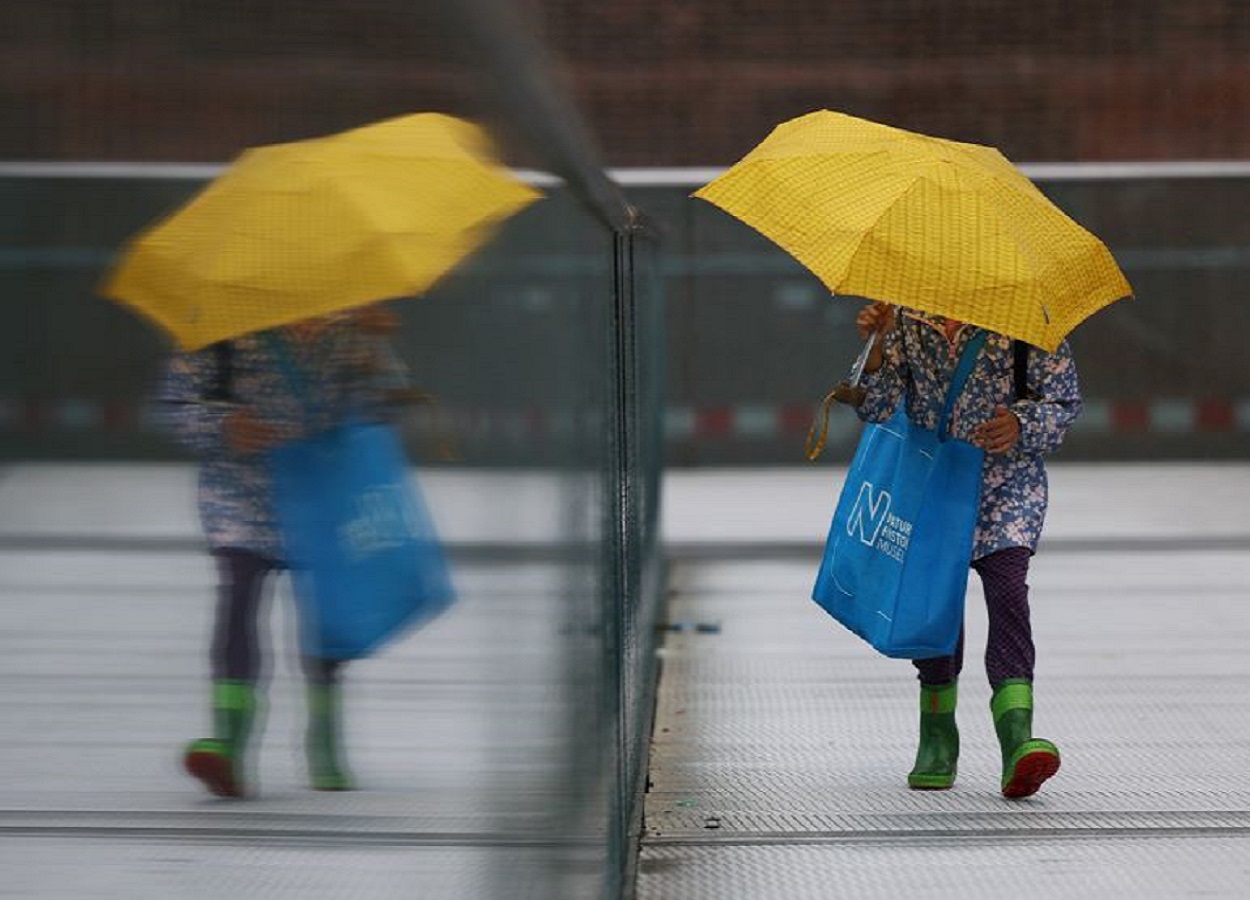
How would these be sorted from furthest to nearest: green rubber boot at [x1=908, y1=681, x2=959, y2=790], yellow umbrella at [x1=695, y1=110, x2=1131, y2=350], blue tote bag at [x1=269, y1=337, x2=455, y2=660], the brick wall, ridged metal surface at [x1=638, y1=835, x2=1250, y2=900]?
the brick wall → green rubber boot at [x1=908, y1=681, x2=959, y2=790] → yellow umbrella at [x1=695, y1=110, x2=1131, y2=350] → ridged metal surface at [x1=638, y1=835, x2=1250, y2=900] → blue tote bag at [x1=269, y1=337, x2=455, y2=660]

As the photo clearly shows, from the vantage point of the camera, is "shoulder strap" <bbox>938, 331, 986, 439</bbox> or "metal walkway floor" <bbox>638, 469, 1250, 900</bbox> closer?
"metal walkway floor" <bbox>638, 469, 1250, 900</bbox>

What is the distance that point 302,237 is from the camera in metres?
1.11

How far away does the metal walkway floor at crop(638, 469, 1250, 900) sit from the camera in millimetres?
4430

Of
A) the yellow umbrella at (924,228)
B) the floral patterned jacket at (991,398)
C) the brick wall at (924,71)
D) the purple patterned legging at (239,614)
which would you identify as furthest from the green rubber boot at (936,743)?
the brick wall at (924,71)

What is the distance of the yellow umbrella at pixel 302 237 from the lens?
35.8 inches

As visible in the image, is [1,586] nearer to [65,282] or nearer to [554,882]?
[65,282]

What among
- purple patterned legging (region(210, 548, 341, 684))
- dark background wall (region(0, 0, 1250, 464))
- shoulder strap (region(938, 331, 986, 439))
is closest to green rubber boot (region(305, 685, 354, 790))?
purple patterned legging (region(210, 548, 341, 684))

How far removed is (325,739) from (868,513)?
3851mm

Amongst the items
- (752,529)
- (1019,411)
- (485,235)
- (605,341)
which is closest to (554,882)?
(485,235)

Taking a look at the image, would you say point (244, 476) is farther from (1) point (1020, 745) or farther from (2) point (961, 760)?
(2) point (961, 760)

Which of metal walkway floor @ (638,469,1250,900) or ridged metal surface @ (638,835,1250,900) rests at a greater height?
ridged metal surface @ (638,835,1250,900)

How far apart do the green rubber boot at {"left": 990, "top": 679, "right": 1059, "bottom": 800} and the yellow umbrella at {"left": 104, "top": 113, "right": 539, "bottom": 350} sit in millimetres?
3553

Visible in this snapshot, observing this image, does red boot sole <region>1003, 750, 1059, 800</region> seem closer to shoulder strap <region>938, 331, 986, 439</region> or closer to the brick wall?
shoulder strap <region>938, 331, 986, 439</region>

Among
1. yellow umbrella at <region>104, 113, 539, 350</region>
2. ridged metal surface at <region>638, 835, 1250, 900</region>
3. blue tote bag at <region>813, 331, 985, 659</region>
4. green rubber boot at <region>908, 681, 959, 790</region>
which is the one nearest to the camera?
yellow umbrella at <region>104, 113, 539, 350</region>
